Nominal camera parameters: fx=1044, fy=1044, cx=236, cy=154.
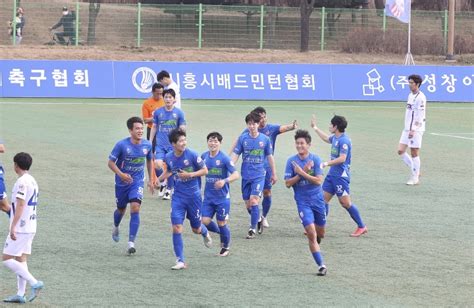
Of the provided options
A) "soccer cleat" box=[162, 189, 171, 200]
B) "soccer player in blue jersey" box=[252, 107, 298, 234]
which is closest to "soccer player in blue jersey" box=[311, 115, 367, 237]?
"soccer player in blue jersey" box=[252, 107, 298, 234]

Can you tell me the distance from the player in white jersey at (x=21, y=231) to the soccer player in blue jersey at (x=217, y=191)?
3.11 m

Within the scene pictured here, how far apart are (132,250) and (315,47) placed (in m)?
35.9

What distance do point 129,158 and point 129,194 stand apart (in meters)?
0.50

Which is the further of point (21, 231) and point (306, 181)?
point (306, 181)

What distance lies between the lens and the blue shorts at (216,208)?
1398 centimetres

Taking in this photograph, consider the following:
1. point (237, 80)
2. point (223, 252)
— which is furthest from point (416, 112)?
point (237, 80)

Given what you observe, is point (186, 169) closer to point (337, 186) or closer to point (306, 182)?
point (306, 182)

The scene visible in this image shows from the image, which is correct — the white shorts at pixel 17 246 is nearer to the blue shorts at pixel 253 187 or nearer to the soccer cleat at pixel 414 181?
the blue shorts at pixel 253 187

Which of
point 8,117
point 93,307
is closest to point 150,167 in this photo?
point 93,307

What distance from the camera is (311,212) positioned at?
13406 millimetres

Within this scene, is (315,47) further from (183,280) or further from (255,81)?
(183,280)

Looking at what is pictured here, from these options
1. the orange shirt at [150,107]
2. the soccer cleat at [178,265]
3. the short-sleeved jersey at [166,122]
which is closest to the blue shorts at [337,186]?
the short-sleeved jersey at [166,122]

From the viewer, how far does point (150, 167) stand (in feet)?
49.0

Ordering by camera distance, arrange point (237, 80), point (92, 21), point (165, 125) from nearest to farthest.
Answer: point (165, 125) < point (237, 80) < point (92, 21)
